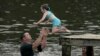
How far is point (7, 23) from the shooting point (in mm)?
34906

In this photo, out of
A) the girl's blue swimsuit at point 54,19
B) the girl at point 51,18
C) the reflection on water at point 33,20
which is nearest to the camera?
the girl at point 51,18

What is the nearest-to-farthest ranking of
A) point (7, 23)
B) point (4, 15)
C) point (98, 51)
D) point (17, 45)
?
point (98, 51)
point (17, 45)
point (7, 23)
point (4, 15)

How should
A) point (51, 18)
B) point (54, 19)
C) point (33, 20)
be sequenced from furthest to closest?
point (33, 20), point (54, 19), point (51, 18)

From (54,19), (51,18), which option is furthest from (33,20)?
(51,18)

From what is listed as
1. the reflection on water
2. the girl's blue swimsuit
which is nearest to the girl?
the girl's blue swimsuit

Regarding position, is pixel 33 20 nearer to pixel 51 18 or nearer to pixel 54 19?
pixel 54 19

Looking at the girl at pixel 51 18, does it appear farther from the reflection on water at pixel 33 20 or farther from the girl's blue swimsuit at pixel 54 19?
the reflection on water at pixel 33 20

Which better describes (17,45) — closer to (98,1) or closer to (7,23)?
(7,23)

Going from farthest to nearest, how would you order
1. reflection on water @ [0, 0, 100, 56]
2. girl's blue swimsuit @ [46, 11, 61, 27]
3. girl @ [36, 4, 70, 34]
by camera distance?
reflection on water @ [0, 0, 100, 56] < girl's blue swimsuit @ [46, 11, 61, 27] < girl @ [36, 4, 70, 34]

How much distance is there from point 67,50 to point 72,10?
27.5 metres

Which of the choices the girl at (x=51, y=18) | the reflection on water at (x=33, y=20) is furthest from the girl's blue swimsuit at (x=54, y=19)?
the reflection on water at (x=33, y=20)

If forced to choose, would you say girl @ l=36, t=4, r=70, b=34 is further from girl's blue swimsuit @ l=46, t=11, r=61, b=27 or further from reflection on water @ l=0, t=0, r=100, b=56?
reflection on water @ l=0, t=0, r=100, b=56

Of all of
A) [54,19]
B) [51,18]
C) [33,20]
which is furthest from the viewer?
[33,20]

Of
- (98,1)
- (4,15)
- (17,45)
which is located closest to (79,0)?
(98,1)
